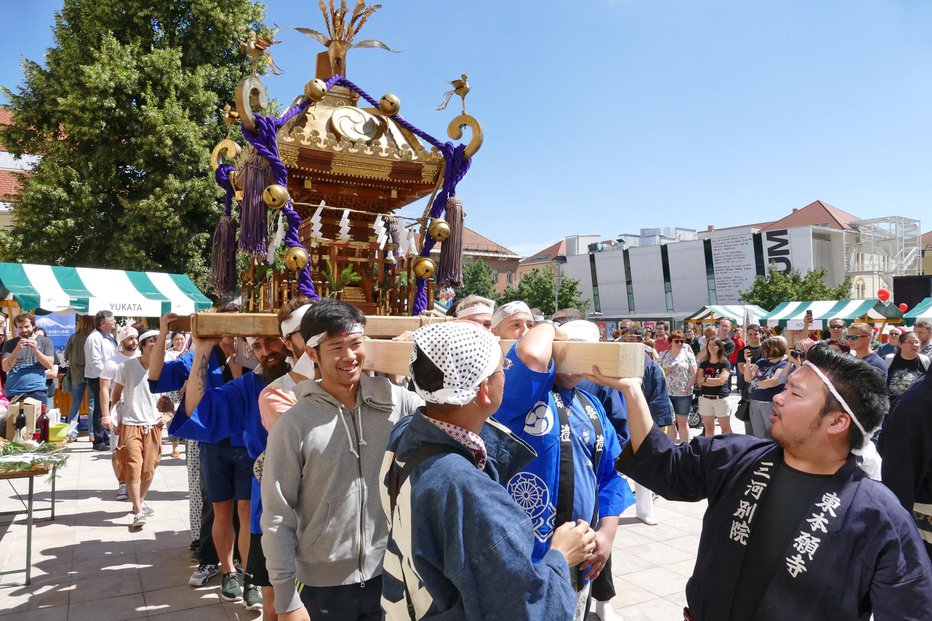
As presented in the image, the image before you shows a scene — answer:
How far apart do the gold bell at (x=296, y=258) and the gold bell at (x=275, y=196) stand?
1.15ft

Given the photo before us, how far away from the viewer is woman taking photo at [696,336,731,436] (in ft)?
28.4

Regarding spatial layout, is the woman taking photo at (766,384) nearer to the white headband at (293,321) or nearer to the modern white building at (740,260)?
the white headband at (293,321)

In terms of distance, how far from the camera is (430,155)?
555cm

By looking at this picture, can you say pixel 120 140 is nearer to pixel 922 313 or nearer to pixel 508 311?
pixel 508 311

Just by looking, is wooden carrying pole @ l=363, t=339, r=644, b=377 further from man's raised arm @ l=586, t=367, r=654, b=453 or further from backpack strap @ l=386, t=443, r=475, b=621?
backpack strap @ l=386, t=443, r=475, b=621

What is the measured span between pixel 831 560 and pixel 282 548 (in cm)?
185

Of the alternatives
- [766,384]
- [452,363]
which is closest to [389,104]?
[452,363]

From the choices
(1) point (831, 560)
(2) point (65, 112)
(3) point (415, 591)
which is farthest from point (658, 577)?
(2) point (65, 112)

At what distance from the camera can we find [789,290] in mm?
41406

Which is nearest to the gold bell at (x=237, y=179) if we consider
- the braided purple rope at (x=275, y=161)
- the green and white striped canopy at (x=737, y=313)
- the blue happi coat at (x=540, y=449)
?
the braided purple rope at (x=275, y=161)

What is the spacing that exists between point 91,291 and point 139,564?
6.99 metres

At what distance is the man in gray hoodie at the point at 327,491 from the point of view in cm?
228

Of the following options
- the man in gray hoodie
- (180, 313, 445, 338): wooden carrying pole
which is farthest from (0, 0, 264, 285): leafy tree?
the man in gray hoodie

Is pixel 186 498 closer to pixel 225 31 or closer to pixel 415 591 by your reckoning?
pixel 415 591
